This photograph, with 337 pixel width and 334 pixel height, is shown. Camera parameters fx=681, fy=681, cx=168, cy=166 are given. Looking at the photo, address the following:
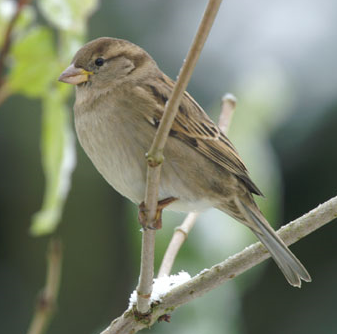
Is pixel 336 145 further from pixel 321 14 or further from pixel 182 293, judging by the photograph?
pixel 182 293

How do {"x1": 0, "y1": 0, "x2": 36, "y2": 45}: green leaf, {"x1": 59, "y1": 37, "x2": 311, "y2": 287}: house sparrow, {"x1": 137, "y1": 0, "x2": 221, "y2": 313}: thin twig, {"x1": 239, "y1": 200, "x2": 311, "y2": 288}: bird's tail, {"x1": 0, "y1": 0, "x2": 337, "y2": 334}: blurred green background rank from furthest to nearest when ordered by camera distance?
{"x1": 0, "y1": 0, "x2": 337, "y2": 334}: blurred green background < {"x1": 59, "y1": 37, "x2": 311, "y2": 287}: house sparrow < {"x1": 239, "y1": 200, "x2": 311, "y2": 288}: bird's tail < {"x1": 0, "y1": 0, "x2": 36, "y2": 45}: green leaf < {"x1": 137, "y1": 0, "x2": 221, "y2": 313}: thin twig

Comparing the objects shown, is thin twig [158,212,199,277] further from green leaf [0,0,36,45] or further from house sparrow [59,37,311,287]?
green leaf [0,0,36,45]

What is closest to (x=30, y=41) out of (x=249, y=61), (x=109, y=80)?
(x=109, y=80)

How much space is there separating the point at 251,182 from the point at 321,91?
1.94 metres

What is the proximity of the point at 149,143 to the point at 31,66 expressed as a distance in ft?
1.42

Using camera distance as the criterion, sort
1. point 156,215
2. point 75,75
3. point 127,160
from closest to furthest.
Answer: point 156,215 < point 127,160 < point 75,75

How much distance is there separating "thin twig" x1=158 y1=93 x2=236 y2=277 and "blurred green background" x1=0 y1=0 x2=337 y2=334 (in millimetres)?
57

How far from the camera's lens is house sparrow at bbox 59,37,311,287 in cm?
195

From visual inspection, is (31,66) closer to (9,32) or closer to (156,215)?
(9,32)

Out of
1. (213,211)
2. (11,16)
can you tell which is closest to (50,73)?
(11,16)

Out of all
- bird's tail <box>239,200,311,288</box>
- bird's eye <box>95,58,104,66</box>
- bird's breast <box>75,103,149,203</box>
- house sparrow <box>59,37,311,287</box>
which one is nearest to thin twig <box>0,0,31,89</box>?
house sparrow <box>59,37,311,287</box>

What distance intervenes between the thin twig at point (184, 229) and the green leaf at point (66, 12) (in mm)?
621

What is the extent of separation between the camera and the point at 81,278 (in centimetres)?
452

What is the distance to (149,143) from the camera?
1966 millimetres
